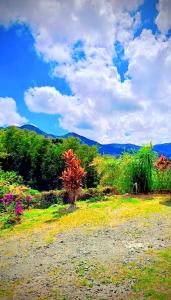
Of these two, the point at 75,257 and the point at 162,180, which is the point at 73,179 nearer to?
the point at 162,180

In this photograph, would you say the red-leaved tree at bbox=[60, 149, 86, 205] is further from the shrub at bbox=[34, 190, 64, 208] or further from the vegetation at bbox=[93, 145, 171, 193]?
the shrub at bbox=[34, 190, 64, 208]

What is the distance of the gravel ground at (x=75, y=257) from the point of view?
12289mm

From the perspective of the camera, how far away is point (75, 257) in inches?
604

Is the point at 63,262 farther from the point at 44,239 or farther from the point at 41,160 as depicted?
the point at 41,160

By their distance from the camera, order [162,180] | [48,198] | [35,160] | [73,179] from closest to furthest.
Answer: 1. [73,179]
2. [162,180]
3. [48,198]
4. [35,160]

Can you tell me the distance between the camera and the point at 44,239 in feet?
59.8

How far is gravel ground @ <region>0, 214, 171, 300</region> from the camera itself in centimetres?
1229

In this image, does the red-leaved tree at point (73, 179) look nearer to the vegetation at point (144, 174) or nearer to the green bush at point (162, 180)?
the vegetation at point (144, 174)

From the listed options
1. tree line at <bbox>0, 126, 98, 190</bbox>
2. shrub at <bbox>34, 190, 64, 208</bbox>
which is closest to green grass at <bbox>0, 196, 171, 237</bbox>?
shrub at <bbox>34, 190, 64, 208</bbox>

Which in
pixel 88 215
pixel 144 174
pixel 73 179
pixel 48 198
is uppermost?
pixel 144 174

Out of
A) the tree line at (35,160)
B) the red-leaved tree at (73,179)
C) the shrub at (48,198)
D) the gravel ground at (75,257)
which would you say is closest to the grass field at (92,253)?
the gravel ground at (75,257)

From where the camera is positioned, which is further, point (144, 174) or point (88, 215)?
point (144, 174)

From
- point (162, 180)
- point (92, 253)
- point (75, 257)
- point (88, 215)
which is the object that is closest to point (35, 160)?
point (162, 180)

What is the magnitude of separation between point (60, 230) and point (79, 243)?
2.60 metres
